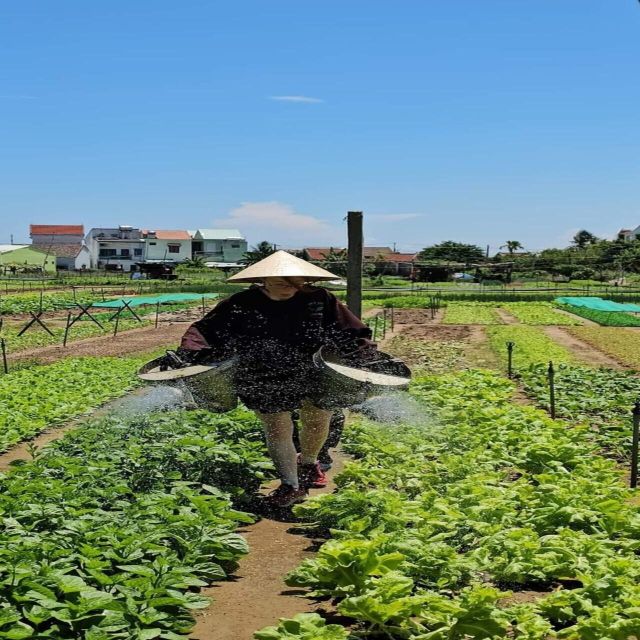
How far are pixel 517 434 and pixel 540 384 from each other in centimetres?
568

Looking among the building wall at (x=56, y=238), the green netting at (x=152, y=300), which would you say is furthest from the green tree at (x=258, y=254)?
the building wall at (x=56, y=238)

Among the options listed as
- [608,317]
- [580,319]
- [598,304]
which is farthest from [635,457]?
[598,304]

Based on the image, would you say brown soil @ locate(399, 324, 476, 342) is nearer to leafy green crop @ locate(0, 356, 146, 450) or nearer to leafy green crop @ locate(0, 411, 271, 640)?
leafy green crop @ locate(0, 356, 146, 450)

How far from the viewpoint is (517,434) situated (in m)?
7.89

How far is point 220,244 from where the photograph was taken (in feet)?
329

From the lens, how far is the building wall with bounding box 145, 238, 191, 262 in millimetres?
96094

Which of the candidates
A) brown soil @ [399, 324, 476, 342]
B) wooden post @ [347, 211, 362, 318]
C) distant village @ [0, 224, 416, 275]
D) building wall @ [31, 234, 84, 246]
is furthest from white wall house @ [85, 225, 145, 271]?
wooden post @ [347, 211, 362, 318]

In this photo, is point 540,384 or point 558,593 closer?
point 558,593

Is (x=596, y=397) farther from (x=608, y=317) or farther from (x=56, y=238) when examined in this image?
(x=56, y=238)

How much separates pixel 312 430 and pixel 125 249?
92914 millimetres

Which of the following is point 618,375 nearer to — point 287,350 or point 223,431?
point 223,431

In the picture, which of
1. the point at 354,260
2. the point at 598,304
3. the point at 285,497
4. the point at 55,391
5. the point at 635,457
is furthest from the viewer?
the point at 598,304

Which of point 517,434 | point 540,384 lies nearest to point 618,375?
point 540,384

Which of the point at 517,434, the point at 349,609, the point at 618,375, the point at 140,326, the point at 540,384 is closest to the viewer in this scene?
the point at 349,609
